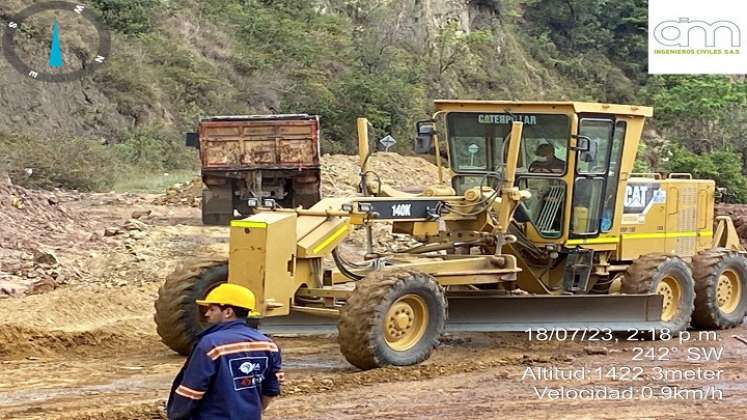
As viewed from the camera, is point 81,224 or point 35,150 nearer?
point 81,224

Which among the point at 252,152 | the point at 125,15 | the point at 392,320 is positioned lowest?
the point at 392,320

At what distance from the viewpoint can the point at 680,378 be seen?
962cm

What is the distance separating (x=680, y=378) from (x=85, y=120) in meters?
24.9

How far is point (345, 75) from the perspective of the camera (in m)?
39.1

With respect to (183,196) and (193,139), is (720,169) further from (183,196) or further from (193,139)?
(193,139)

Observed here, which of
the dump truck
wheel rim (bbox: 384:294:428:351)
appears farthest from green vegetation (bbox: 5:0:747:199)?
wheel rim (bbox: 384:294:428:351)

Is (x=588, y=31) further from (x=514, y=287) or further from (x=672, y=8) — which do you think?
(x=514, y=287)

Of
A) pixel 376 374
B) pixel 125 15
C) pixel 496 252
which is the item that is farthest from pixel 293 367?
pixel 125 15

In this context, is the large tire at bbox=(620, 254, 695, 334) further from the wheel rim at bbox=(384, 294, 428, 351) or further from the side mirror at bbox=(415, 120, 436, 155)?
the wheel rim at bbox=(384, 294, 428, 351)

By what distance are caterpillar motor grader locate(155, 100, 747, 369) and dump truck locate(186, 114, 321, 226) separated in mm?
9427

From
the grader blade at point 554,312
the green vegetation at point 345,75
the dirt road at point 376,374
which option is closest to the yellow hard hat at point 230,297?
the dirt road at point 376,374

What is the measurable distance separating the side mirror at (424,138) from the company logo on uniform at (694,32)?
11.0 m

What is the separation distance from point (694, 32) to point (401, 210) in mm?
13484

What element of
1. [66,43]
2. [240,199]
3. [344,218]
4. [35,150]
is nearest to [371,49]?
[66,43]
